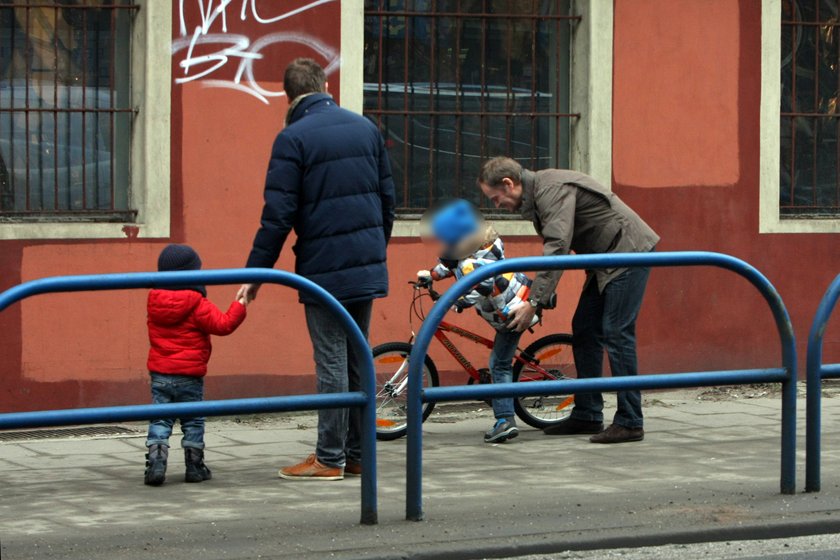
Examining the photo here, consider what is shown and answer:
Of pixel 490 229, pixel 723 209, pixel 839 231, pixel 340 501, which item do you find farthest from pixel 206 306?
pixel 839 231

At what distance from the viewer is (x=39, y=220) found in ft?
30.5

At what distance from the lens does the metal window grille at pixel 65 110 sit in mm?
9281

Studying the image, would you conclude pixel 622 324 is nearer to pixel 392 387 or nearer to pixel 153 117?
pixel 392 387

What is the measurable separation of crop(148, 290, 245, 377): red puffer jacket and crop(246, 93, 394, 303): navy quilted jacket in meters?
0.37

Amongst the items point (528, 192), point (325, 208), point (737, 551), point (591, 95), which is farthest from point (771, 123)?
point (737, 551)

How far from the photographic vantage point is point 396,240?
9.80 metres

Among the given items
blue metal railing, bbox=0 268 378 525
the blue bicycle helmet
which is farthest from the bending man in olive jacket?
blue metal railing, bbox=0 268 378 525

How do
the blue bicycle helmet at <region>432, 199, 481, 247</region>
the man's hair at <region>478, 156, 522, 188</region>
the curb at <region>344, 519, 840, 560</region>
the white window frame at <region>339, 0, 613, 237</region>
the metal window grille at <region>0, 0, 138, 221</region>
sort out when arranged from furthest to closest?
the white window frame at <region>339, 0, 613, 237</region> < the metal window grille at <region>0, 0, 138, 221</region> < the blue bicycle helmet at <region>432, 199, 481, 247</region> < the man's hair at <region>478, 156, 522, 188</region> < the curb at <region>344, 519, 840, 560</region>

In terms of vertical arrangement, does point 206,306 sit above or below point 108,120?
below

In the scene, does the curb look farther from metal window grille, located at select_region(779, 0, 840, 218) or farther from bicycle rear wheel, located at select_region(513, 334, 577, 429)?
metal window grille, located at select_region(779, 0, 840, 218)

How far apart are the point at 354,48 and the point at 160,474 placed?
3.56 metres

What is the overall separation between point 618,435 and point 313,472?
77.0 inches

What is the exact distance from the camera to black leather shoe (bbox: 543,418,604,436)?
342 inches

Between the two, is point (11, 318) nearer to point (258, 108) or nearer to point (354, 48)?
point (258, 108)
